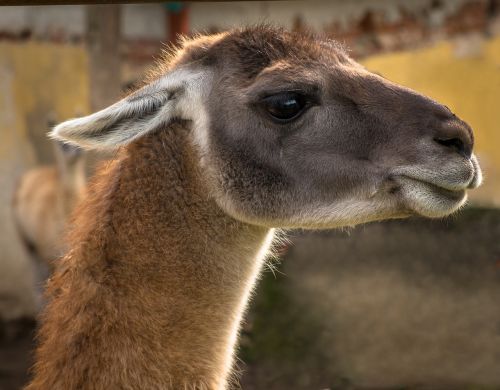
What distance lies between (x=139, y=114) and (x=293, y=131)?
543mm

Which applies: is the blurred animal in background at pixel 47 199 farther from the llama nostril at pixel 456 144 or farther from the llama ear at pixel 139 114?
the llama nostril at pixel 456 144

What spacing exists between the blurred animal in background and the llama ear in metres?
5.56

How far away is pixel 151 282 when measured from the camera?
307cm

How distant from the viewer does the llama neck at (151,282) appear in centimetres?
294

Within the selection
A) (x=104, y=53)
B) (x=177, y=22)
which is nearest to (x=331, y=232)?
(x=104, y=53)

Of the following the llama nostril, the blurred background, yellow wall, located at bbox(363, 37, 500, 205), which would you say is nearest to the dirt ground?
the blurred background

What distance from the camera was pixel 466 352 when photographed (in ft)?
18.6

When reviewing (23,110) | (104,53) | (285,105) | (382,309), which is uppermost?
(285,105)

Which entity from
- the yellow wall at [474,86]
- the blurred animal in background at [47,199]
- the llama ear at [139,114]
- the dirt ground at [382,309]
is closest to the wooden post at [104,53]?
the blurred animal in background at [47,199]

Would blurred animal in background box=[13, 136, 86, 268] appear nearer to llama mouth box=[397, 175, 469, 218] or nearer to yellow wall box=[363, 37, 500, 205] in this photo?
yellow wall box=[363, 37, 500, 205]

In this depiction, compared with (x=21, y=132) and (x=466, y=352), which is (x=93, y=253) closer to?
(x=466, y=352)

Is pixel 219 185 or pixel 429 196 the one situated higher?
pixel 429 196

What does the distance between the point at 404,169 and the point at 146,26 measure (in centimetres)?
695

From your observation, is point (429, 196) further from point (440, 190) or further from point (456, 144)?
point (456, 144)
